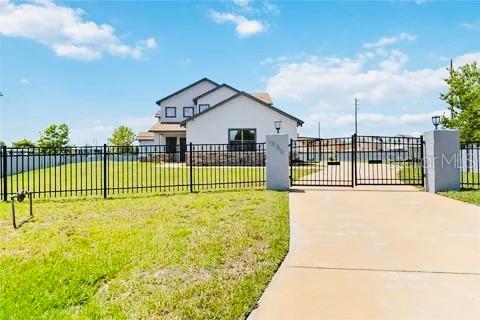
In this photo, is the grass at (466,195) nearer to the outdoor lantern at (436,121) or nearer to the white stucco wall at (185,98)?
the outdoor lantern at (436,121)

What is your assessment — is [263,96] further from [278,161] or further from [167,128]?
[278,161]

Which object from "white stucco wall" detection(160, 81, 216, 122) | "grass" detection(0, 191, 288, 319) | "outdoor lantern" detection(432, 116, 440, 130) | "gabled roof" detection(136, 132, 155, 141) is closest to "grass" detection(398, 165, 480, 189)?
"outdoor lantern" detection(432, 116, 440, 130)

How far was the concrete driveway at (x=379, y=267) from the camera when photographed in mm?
3494

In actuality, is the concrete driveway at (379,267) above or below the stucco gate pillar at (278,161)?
below

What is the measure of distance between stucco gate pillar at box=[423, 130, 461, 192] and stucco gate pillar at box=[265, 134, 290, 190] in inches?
177

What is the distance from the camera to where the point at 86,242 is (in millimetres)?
5785

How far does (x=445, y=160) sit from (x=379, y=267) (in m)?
8.52

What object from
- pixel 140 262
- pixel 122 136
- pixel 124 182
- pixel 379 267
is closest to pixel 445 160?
pixel 379 267

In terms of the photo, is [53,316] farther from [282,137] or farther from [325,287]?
[282,137]

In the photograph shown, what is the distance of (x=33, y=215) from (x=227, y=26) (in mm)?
9222

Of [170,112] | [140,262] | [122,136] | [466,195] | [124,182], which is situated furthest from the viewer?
[122,136]

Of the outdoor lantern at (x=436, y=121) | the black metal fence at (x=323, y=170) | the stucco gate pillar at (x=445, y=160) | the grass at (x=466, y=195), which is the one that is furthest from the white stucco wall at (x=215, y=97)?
the grass at (x=466, y=195)

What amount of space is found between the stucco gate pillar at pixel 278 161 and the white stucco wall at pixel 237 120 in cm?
1537

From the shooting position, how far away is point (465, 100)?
27656 millimetres
